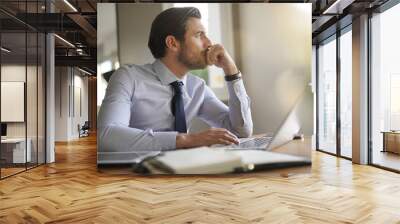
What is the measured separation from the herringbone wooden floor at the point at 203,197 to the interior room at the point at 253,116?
0.02 metres

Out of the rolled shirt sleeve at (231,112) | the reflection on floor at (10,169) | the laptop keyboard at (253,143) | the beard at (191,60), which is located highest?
the beard at (191,60)

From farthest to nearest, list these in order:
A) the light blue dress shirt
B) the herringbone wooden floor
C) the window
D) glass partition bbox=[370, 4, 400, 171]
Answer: the window → glass partition bbox=[370, 4, 400, 171] → the light blue dress shirt → the herringbone wooden floor

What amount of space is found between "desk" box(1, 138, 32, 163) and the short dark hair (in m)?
2.94

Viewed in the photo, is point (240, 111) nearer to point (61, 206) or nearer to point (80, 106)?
point (61, 206)

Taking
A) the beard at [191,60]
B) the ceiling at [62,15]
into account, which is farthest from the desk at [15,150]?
the beard at [191,60]

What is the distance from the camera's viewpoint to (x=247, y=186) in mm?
5922

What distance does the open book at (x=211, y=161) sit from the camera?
673 cm

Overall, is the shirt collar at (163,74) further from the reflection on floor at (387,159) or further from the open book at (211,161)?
the reflection on floor at (387,159)

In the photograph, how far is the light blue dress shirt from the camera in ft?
21.5

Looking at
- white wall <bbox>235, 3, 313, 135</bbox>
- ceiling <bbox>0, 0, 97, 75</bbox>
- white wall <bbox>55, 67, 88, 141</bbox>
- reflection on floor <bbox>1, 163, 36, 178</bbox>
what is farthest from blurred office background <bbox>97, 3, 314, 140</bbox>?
white wall <bbox>55, 67, 88, 141</bbox>

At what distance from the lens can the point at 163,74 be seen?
21.8 ft

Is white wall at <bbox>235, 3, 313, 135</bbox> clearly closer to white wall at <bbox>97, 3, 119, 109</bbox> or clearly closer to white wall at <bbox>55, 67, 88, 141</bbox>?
white wall at <bbox>97, 3, 119, 109</bbox>

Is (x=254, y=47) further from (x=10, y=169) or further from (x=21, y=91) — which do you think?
(x=10, y=169)

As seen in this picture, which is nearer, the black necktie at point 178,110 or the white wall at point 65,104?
the black necktie at point 178,110
